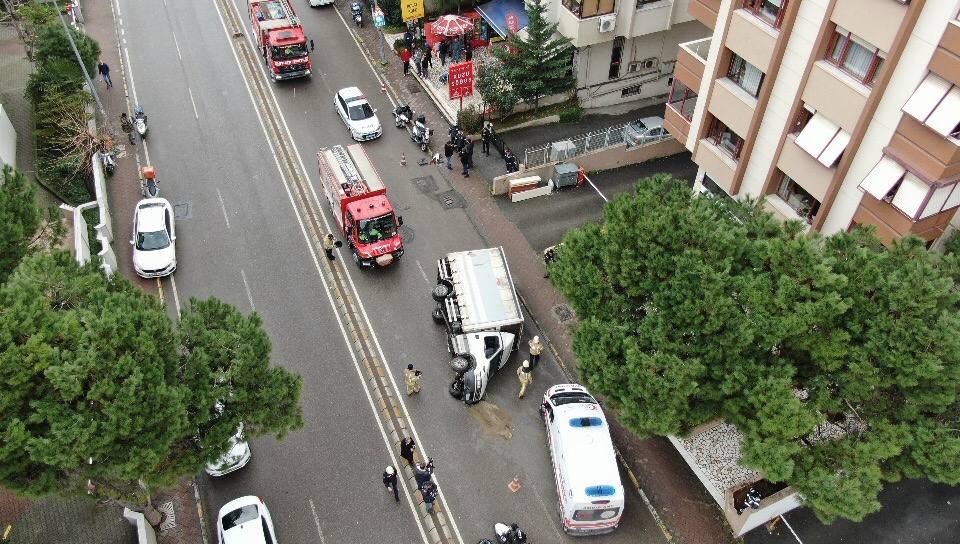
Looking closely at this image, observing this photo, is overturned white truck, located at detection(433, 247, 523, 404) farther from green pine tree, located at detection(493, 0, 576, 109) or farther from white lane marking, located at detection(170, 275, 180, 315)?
green pine tree, located at detection(493, 0, 576, 109)

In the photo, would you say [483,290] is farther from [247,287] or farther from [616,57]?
[616,57]

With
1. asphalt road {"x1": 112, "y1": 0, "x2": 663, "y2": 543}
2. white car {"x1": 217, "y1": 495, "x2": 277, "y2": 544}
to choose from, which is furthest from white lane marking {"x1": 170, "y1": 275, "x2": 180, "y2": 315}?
white car {"x1": 217, "y1": 495, "x2": 277, "y2": 544}

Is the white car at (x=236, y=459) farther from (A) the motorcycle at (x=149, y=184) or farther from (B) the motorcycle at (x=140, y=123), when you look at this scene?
(B) the motorcycle at (x=140, y=123)

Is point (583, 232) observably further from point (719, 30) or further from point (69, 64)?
point (69, 64)

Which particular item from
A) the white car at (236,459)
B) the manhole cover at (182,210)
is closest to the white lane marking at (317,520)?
the white car at (236,459)

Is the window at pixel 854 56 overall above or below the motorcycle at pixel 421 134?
above

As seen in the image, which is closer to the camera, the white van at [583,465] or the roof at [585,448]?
the white van at [583,465]

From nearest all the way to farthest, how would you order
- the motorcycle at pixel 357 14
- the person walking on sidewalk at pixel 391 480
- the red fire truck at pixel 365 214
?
the person walking on sidewalk at pixel 391 480 → the red fire truck at pixel 365 214 → the motorcycle at pixel 357 14
